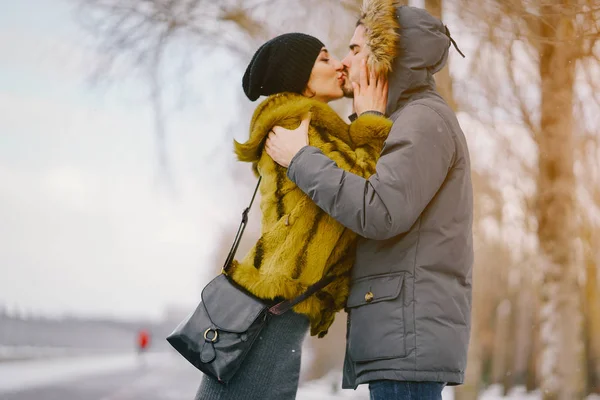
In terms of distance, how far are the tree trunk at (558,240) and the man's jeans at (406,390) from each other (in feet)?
21.0

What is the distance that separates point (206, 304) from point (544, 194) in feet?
22.2

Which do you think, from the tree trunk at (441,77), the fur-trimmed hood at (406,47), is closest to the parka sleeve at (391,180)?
the fur-trimmed hood at (406,47)

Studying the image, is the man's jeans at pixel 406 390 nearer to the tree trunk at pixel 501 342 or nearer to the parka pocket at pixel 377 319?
the parka pocket at pixel 377 319

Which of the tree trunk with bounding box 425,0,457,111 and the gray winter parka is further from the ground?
the tree trunk with bounding box 425,0,457,111

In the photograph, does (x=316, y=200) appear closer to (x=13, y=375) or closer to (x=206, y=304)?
(x=206, y=304)

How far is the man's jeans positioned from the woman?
0.32 meters

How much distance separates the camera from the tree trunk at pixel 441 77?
5609 millimetres

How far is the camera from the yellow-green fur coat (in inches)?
85.1

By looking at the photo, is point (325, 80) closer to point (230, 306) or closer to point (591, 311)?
point (230, 306)

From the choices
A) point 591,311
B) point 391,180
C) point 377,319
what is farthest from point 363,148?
point 591,311

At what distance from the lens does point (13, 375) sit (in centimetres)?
1508

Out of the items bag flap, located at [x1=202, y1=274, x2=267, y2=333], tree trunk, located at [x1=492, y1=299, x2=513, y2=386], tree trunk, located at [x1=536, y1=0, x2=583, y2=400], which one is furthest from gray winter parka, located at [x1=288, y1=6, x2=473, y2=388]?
tree trunk, located at [x1=492, y1=299, x2=513, y2=386]

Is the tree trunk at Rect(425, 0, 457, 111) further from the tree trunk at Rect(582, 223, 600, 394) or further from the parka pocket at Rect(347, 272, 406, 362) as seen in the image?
the tree trunk at Rect(582, 223, 600, 394)

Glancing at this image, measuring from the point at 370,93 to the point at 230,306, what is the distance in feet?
2.94
